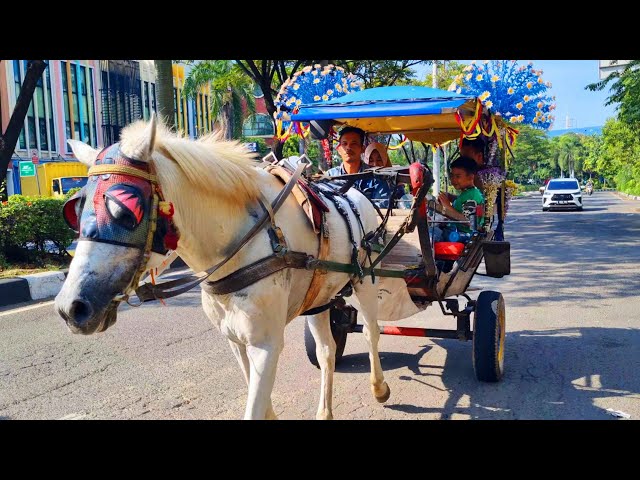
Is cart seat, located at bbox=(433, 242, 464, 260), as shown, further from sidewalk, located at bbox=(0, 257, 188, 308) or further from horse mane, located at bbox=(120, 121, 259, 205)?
sidewalk, located at bbox=(0, 257, 188, 308)

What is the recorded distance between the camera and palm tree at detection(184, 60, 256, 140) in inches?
745

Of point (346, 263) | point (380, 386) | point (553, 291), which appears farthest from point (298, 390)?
point (553, 291)

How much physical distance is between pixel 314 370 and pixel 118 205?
3.11 meters

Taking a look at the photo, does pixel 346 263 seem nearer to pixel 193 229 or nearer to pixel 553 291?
pixel 193 229

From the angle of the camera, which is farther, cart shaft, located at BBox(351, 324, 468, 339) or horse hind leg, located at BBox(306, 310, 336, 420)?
cart shaft, located at BBox(351, 324, 468, 339)

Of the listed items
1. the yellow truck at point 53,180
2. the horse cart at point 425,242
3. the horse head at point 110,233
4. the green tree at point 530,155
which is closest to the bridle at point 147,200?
the horse head at point 110,233

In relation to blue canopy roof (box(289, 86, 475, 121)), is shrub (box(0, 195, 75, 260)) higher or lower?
lower

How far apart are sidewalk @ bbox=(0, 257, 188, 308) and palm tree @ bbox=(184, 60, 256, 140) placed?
9.38m

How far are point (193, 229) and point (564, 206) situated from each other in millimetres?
28585

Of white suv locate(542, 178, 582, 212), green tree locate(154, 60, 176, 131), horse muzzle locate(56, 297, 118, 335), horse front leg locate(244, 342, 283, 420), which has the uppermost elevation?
green tree locate(154, 60, 176, 131)

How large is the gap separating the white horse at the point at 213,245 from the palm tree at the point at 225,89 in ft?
46.7

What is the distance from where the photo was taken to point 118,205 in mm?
2559

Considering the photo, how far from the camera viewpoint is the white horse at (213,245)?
8.31ft

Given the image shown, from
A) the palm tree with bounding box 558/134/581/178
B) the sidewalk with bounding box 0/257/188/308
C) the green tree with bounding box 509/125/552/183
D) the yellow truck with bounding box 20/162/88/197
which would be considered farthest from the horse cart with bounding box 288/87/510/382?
the palm tree with bounding box 558/134/581/178
